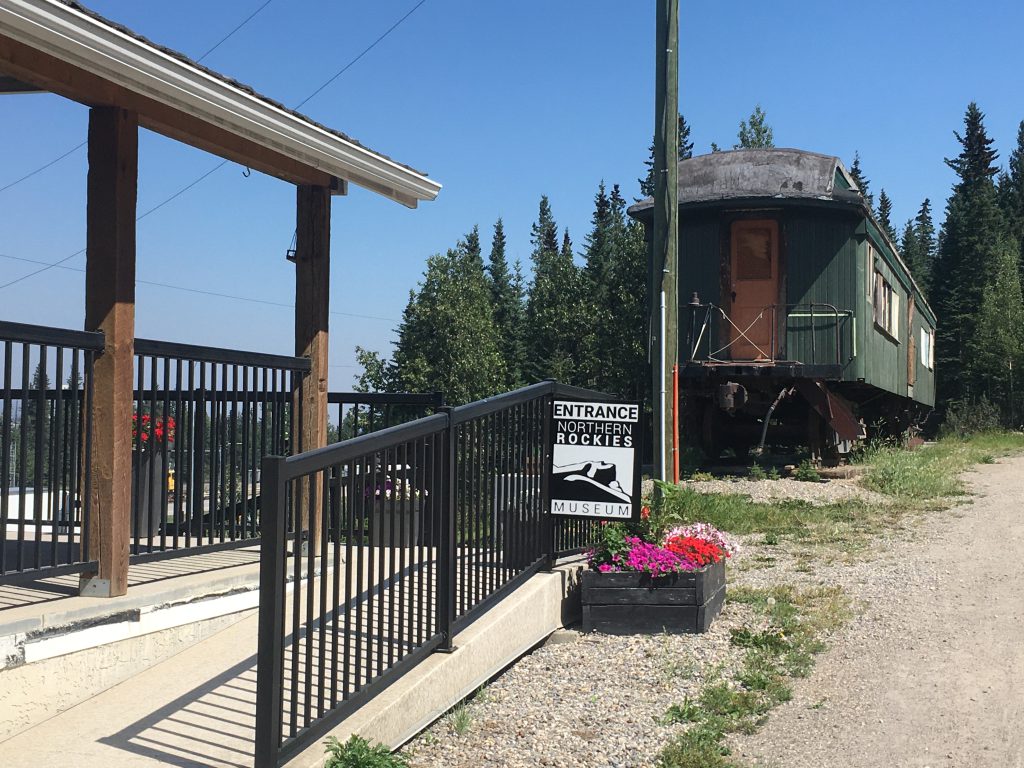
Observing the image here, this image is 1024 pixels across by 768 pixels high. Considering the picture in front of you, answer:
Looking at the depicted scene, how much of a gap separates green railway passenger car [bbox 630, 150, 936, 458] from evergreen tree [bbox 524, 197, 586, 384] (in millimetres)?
34566

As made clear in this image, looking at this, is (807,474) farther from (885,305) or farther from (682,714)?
(682,714)

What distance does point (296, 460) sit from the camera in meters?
3.38

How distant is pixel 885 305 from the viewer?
18344 millimetres

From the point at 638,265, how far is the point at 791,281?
28307 mm

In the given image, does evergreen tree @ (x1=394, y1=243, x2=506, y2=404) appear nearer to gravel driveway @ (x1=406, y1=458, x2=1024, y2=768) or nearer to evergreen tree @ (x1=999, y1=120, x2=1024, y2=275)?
evergreen tree @ (x1=999, y1=120, x2=1024, y2=275)

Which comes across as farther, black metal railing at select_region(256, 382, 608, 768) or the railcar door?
the railcar door

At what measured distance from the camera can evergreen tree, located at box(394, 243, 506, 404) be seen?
166ft

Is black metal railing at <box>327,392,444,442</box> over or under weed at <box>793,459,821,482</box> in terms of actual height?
over

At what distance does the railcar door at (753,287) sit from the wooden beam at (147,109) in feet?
33.8

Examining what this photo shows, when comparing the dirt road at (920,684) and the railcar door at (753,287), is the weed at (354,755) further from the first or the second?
the railcar door at (753,287)

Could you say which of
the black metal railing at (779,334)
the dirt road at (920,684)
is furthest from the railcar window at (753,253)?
the dirt road at (920,684)

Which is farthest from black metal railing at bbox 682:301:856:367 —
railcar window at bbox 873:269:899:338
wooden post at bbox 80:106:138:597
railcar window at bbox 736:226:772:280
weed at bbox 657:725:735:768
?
wooden post at bbox 80:106:138:597

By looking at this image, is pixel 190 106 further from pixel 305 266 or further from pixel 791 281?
pixel 791 281

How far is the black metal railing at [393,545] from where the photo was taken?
3.35 meters
